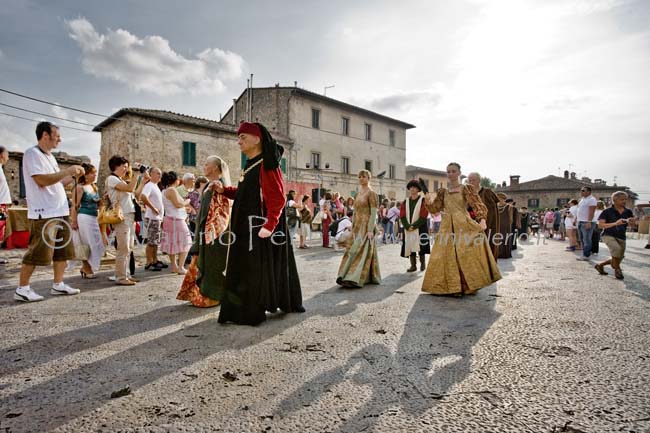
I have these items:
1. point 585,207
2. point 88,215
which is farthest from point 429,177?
point 88,215

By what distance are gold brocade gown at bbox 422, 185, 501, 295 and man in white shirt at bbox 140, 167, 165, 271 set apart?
16.5 feet

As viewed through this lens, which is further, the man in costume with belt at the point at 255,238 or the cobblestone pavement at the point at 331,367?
the man in costume with belt at the point at 255,238

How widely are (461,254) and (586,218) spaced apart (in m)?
7.88

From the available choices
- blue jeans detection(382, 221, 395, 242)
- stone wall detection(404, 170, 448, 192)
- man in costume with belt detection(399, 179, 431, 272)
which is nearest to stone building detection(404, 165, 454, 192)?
stone wall detection(404, 170, 448, 192)

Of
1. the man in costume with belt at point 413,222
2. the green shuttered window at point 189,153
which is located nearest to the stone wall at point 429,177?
the green shuttered window at point 189,153

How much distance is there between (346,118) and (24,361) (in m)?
34.3

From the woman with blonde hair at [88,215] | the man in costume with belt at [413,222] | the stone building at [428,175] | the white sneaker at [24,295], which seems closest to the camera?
the white sneaker at [24,295]

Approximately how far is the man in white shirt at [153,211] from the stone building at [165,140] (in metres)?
17.6

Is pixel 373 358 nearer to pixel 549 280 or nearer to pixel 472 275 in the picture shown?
pixel 472 275

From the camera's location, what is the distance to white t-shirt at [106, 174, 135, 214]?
18.1ft

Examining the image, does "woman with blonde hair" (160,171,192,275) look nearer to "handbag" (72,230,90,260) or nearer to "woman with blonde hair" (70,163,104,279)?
"woman with blonde hair" (70,163,104,279)

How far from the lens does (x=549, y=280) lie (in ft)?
21.1

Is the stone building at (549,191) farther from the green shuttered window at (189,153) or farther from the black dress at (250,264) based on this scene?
the black dress at (250,264)

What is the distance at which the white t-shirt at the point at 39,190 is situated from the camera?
4207 millimetres
